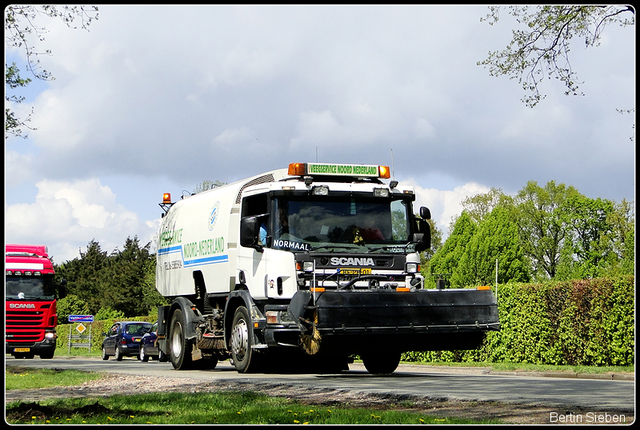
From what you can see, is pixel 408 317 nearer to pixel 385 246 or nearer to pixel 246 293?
pixel 385 246

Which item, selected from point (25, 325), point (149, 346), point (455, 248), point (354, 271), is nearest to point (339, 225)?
point (354, 271)

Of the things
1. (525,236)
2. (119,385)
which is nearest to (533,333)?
(119,385)

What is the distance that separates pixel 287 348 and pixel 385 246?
8.26 ft

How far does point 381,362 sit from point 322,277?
13.3ft

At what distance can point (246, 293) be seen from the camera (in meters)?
15.4

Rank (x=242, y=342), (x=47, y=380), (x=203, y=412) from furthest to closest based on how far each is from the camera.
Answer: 1. (x=242, y=342)
2. (x=47, y=380)
3. (x=203, y=412)

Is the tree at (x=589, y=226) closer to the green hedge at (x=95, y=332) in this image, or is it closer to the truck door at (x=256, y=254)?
the green hedge at (x=95, y=332)

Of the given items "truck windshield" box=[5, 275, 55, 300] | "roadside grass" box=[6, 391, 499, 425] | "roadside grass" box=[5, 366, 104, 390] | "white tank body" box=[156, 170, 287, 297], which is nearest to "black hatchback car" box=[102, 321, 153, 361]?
"truck windshield" box=[5, 275, 55, 300]

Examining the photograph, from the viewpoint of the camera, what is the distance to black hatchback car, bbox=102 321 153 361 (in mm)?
33438

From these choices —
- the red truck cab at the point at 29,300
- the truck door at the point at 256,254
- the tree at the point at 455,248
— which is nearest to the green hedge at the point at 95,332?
the red truck cab at the point at 29,300

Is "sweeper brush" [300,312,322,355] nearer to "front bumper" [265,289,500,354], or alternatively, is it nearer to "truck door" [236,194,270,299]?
"front bumper" [265,289,500,354]

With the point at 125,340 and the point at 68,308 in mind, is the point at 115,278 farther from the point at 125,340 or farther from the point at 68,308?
the point at 125,340

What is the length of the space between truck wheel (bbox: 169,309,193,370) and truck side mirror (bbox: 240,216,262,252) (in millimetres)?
4450

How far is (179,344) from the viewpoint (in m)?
19.2
